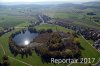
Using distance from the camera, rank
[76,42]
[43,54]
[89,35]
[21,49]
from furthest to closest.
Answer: [89,35], [76,42], [21,49], [43,54]

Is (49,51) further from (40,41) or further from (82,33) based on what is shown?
(82,33)

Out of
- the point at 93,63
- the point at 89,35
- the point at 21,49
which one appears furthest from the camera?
the point at 89,35

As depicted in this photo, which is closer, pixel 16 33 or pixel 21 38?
pixel 21 38

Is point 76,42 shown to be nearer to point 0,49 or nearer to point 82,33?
point 82,33

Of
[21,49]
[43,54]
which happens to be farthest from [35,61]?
[21,49]

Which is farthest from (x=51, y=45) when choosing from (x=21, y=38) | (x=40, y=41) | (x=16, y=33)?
(x=16, y=33)

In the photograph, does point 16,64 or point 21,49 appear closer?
point 16,64
